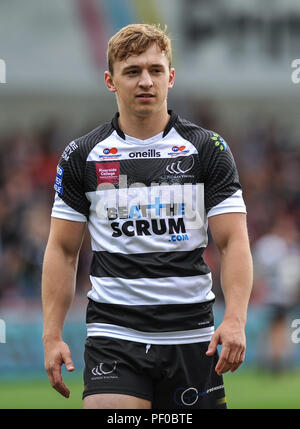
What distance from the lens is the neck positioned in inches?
181

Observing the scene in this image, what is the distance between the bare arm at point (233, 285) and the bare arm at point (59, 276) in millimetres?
722

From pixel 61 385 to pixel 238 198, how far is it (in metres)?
1.25

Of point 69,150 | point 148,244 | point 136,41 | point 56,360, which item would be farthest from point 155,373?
point 136,41

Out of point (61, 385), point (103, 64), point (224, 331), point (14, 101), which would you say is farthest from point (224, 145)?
point (14, 101)

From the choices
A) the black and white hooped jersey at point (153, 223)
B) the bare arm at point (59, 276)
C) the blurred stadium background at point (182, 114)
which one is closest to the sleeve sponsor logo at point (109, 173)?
the black and white hooped jersey at point (153, 223)

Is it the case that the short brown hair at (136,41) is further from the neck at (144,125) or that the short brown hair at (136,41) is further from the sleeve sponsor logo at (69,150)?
the sleeve sponsor logo at (69,150)

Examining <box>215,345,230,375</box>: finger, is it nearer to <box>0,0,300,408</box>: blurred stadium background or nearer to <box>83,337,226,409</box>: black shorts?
<box>83,337,226,409</box>: black shorts

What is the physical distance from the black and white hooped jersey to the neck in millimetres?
32

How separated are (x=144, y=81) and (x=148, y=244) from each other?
78cm

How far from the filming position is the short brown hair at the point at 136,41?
4.48 meters

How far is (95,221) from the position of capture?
459cm

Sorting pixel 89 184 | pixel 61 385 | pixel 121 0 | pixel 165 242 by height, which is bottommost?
pixel 61 385

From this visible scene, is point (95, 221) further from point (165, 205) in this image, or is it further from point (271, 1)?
point (271, 1)

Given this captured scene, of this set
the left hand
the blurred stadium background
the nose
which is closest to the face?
the nose
